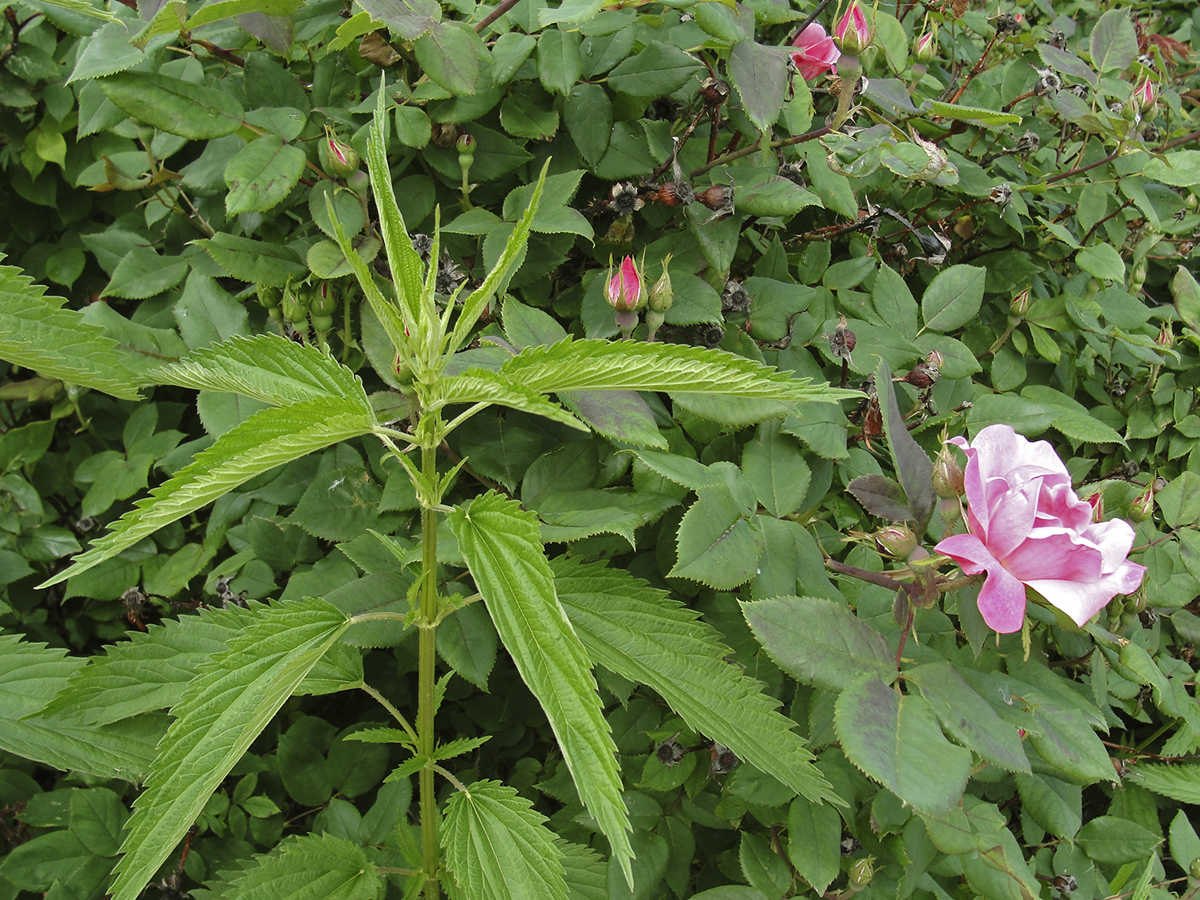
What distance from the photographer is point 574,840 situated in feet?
4.05

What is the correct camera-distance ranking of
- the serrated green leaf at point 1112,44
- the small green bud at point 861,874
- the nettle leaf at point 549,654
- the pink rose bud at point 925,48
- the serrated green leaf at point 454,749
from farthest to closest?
1. the serrated green leaf at point 1112,44
2. the pink rose bud at point 925,48
3. the small green bud at point 861,874
4. the serrated green leaf at point 454,749
5. the nettle leaf at point 549,654

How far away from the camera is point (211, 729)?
759mm

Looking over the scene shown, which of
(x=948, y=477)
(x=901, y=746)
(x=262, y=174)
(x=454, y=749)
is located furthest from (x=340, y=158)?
(x=901, y=746)

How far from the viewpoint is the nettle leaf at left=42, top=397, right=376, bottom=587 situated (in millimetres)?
645

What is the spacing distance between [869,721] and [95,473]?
1461 mm

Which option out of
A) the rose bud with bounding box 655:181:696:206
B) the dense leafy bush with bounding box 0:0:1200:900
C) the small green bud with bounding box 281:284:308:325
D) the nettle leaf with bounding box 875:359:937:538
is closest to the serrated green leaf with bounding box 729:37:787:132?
the dense leafy bush with bounding box 0:0:1200:900

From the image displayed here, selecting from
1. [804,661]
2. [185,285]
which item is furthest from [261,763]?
[804,661]

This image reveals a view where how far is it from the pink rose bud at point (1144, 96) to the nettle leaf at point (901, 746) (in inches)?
49.7

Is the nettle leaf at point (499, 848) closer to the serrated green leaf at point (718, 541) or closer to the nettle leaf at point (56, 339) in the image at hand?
the serrated green leaf at point (718, 541)

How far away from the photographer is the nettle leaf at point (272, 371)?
82 centimetres

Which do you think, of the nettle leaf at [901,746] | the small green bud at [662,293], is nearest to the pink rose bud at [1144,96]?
the small green bud at [662,293]

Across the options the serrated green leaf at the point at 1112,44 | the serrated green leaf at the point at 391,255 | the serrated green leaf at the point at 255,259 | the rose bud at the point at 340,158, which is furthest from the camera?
the serrated green leaf at the point at 1112,44

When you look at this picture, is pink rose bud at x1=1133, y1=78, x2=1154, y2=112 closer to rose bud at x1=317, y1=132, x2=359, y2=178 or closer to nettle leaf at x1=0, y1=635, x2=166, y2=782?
rose bud at x1=317, y1=132, x2=359, y2=178

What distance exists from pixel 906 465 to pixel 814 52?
0.74 meters
